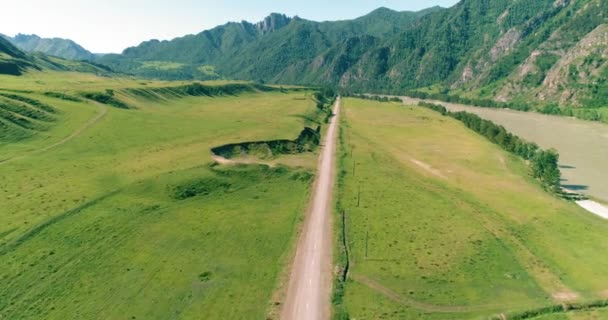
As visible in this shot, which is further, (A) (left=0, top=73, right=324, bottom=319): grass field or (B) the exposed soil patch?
(B) the exposed soil patch

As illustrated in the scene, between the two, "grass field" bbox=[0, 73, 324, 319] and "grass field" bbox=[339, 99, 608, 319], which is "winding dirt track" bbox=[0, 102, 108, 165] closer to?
"grass field" bbox=[0, 73, 324, 319]

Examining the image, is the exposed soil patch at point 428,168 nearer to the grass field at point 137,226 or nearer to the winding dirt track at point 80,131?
the grass field at point 137,226

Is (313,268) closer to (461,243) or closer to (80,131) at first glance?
(461,243)

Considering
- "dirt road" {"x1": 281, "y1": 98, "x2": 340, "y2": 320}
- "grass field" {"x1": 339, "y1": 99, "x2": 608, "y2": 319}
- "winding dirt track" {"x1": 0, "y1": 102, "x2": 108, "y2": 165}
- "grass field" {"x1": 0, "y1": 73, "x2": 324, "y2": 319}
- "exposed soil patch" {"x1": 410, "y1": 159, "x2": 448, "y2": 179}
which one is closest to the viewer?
"dirt road" {"x1": 281, "y1": 98, "x2": 340, "y2": 320}

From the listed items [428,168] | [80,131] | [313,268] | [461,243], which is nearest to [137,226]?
[313,268]

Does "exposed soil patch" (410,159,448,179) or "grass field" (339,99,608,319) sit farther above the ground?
"exposed soil patch" (410,159,448,179)

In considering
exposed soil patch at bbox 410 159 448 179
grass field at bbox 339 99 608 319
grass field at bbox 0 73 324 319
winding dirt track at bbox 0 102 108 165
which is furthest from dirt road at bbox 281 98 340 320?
winding dirt track at bbox 0 102 108 165

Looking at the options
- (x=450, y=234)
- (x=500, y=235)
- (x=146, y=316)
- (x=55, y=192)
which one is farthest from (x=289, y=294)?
(x=55, y=192)
